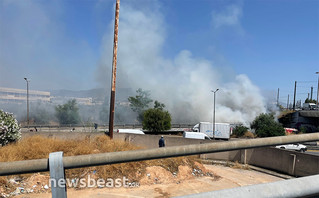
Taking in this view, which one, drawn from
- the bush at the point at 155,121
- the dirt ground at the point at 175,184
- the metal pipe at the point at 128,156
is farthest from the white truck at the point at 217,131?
the metal pipe at the point at 128,156

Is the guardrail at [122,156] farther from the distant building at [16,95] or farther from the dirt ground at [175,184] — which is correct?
the distant building at [16,95]

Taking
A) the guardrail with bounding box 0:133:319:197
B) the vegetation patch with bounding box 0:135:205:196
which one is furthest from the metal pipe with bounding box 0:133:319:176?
the vegetation patch with bounding box 0:135:205:196

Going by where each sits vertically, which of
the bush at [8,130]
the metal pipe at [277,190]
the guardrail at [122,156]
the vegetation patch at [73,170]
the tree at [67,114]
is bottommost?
the tree at [67,114]

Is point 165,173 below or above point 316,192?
below

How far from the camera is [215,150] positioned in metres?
1.34

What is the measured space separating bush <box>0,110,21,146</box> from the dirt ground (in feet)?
15.4

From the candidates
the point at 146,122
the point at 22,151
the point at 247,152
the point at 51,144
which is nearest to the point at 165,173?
the point at 51,144

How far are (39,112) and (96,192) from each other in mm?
90185

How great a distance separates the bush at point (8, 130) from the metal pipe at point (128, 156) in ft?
40.0

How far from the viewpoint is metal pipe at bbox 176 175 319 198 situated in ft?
3.67

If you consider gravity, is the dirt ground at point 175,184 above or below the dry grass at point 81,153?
below

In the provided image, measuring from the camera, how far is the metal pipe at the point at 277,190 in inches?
44.0

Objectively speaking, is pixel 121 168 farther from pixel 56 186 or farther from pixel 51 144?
pixel 56 186

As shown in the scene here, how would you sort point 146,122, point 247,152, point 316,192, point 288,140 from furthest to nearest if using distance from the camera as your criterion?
1. point 146,122
2. point 247,152
3. point 288,140
4. point 316,192
